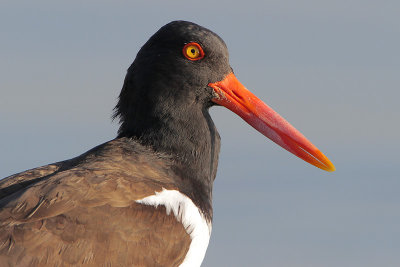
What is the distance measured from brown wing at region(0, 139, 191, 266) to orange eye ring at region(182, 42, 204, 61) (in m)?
1.22

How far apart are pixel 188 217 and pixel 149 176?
48cm

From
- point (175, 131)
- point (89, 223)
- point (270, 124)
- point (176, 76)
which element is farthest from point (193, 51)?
point (89, 223)

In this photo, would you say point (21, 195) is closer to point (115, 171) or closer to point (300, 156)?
point (115, 171)

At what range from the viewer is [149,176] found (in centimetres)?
832

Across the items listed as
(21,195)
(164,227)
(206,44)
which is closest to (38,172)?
(21,195)

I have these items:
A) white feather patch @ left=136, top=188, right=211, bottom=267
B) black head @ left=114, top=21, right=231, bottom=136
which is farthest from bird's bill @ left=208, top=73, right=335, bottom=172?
white feather patch @ left=136, top=188, right=211, bottom=267

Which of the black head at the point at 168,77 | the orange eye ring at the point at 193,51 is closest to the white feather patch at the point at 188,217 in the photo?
the black head at the point at 168,77

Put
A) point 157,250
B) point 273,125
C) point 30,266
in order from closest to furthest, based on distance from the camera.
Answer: point 30,266, point 157,250, point 273,125

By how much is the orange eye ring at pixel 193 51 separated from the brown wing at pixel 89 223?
4.01 ft

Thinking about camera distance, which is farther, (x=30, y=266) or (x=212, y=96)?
(x=212, y=96)

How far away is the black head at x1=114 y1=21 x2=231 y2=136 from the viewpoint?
8703 mm

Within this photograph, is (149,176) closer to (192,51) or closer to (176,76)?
(176,76)

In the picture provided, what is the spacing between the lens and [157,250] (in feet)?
25.8

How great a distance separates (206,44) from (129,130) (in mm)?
1006
